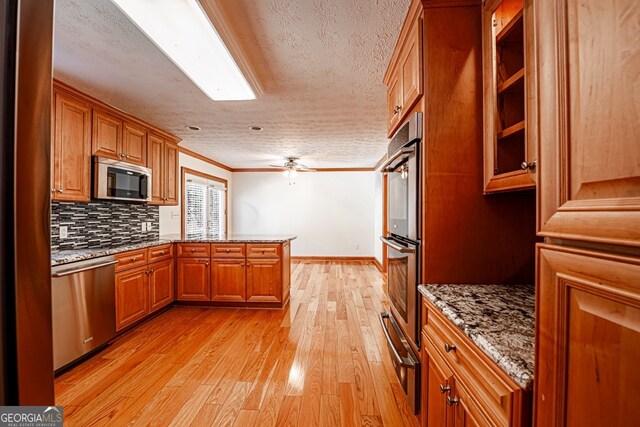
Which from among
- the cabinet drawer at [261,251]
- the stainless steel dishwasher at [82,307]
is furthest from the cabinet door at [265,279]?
the stainless steel dishwasher at [82,307]

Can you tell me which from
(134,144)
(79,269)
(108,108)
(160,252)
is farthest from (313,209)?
(79,269)

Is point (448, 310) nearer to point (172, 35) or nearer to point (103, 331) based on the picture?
point (172, 35)

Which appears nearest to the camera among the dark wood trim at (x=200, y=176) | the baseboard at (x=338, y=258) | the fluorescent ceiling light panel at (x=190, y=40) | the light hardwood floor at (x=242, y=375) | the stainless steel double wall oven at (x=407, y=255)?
the fluorescent ceiling light panel at (x=190, y=40)

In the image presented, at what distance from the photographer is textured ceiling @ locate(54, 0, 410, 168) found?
59.1 inches

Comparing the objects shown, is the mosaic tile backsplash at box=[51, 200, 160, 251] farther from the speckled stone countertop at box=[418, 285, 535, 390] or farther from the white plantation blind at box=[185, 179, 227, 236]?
the speckled stone countertop at box=[418, 285, 535, 390]

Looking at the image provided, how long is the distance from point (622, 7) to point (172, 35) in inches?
77.5

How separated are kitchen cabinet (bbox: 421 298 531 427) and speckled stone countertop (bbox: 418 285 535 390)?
5 centimetres

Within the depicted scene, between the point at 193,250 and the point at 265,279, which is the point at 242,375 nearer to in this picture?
the point at 265,279

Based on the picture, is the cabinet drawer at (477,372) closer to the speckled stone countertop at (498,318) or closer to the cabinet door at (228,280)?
the speckled stone countertop at (498,318)

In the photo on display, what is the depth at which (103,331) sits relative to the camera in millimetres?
2400

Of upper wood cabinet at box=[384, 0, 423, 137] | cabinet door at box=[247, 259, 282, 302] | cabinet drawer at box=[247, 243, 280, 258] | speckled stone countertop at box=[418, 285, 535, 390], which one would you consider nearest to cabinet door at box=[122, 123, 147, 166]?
cabinet drawer at box=[247, 243, 280, 258]

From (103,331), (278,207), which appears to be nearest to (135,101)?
(103,331)

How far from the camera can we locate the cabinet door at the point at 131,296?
2.62 metres

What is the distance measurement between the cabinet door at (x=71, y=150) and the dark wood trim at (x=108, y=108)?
0.16ft
